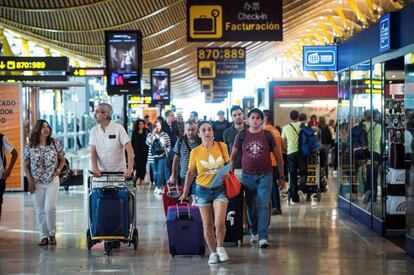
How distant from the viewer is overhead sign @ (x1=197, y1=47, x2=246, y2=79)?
107ft

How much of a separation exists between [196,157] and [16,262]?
2.35 metres

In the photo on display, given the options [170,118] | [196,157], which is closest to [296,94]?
[170,118]

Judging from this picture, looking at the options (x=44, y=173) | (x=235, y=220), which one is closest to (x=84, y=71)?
(x=44, y=173)

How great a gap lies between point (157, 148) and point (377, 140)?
7693mm

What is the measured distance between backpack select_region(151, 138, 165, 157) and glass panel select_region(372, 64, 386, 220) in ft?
23.3

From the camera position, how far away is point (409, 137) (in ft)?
31.2

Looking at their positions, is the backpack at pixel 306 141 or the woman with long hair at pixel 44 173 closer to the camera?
the woman with long hair at pixel 44 173

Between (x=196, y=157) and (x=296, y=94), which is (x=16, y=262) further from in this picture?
(x=296, y=94)

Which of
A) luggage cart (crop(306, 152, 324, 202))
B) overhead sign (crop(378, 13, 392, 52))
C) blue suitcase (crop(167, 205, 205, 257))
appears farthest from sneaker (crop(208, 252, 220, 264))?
luggage cart (crop(306, 152, 324, 202))

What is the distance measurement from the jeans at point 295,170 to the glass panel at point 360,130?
2.65 meters

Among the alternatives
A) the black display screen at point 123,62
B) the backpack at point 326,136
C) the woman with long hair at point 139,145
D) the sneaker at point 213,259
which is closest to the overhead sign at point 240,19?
the black display screen at point 123,62

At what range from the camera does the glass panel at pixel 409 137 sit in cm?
938

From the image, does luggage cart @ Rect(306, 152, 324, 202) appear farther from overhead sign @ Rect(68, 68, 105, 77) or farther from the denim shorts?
overhead sign @ Rect(68, 68, 105, 77)

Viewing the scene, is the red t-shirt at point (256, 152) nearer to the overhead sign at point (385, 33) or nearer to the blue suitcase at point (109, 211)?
the blue suitcase at point (109, 211)
